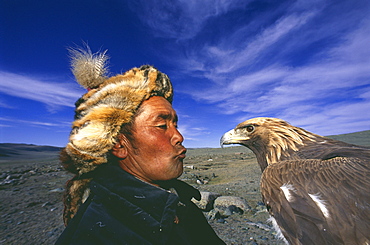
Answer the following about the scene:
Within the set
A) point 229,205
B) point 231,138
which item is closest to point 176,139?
point 231,138

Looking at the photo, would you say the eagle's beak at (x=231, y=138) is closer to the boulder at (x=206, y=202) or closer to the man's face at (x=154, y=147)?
the boulder at (x=206, y=202)

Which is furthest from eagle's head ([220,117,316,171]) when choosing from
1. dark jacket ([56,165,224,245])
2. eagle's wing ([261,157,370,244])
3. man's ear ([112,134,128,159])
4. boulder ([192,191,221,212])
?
man's ear ([112,134,128,159])

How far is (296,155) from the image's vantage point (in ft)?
10.0

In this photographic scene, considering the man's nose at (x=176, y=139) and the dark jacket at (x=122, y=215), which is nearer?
the dark jacket at (x=122, y=215)

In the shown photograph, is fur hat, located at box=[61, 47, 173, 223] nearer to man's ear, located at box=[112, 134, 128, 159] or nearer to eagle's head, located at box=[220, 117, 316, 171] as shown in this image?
man's ear, located at box=[112, 134, 128, 159]

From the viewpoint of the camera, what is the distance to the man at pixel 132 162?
141 centimetres

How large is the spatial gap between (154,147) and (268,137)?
2.51 m

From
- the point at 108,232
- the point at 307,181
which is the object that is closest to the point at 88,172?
the point at 108,232

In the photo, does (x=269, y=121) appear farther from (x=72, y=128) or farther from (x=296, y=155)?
(x=72, y=128)

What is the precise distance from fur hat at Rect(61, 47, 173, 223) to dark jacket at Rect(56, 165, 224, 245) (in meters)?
0.18

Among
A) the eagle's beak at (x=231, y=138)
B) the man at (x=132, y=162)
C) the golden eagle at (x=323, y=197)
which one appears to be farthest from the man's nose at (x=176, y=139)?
the eagle's beak at (x=231, y=138)

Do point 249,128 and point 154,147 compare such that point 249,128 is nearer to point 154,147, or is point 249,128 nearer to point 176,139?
point 176,139

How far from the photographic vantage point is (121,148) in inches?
74.2

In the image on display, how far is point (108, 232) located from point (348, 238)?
226 cm
